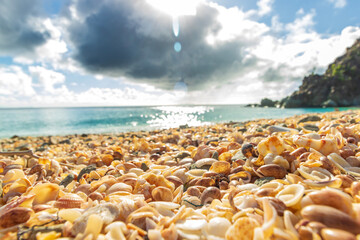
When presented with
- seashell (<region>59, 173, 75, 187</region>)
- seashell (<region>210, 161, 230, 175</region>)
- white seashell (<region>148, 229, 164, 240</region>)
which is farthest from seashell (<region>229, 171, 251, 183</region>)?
seashell (<region>59, 173, 75, 187</region>)

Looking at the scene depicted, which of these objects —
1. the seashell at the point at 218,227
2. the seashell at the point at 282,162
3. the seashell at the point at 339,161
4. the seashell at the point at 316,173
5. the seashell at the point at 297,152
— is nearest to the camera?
the seashell at the point at 218,227

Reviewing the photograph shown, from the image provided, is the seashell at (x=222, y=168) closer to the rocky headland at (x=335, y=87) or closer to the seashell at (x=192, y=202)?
the seashell at (x=192, y=202)

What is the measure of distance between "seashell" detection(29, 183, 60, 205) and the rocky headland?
7540cm

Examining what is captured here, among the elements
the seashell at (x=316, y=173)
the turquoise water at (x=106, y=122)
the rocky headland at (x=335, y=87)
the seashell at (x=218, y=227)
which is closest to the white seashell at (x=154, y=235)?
the seashell at (x=218, y=227)

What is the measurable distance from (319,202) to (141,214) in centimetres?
91

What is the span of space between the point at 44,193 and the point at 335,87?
8342 centimetres

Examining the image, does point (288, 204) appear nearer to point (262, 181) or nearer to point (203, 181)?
point (262, 181)

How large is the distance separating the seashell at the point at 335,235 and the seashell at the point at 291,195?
211 millimetres

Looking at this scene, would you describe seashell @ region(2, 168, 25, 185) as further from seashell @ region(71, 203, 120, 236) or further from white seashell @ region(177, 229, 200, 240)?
white seashell @ region(177, 229, 200, 240)

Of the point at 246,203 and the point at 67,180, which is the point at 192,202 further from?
the point at 67,180

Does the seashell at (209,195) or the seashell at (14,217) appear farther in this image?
the seashell at (209,195)

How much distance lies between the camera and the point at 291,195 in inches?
41.4

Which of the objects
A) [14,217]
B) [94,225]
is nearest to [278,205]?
[94,225]

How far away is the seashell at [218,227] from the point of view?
3.09ft
